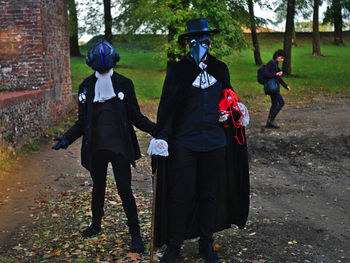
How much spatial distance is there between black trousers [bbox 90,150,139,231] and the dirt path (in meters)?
0.72

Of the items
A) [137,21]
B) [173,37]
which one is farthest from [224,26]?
[137,21]

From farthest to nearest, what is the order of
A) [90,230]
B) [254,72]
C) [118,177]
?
[254,72] < [90,230] < [118,177]

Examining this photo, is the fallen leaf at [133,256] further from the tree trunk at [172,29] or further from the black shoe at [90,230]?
the tree trunk at [172,29]

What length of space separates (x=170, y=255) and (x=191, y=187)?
71 centimetres

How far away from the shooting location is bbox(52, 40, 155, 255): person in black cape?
4.75 meters

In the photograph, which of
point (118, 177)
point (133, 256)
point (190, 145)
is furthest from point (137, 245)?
point (190, 145)

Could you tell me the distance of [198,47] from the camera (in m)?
4.43

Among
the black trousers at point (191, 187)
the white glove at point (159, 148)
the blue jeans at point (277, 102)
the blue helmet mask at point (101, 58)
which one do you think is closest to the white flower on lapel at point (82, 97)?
the blue helmet mask at point (101, 58)

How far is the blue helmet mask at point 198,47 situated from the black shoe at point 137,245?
1955mm

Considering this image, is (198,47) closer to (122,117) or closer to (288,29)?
(122,117)

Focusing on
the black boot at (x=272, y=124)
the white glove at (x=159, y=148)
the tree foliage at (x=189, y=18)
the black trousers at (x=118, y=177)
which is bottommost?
the black boot at (x=272, y=124)

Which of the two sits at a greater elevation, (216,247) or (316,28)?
(316,28)

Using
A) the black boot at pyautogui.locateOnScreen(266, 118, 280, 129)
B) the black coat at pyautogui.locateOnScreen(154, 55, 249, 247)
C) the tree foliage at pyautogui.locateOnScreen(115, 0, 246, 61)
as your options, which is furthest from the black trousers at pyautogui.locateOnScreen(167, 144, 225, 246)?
the tree foliage at pyautogui.locateOnScreen(115, 0, 246, 61)

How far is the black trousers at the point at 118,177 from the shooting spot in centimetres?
482
